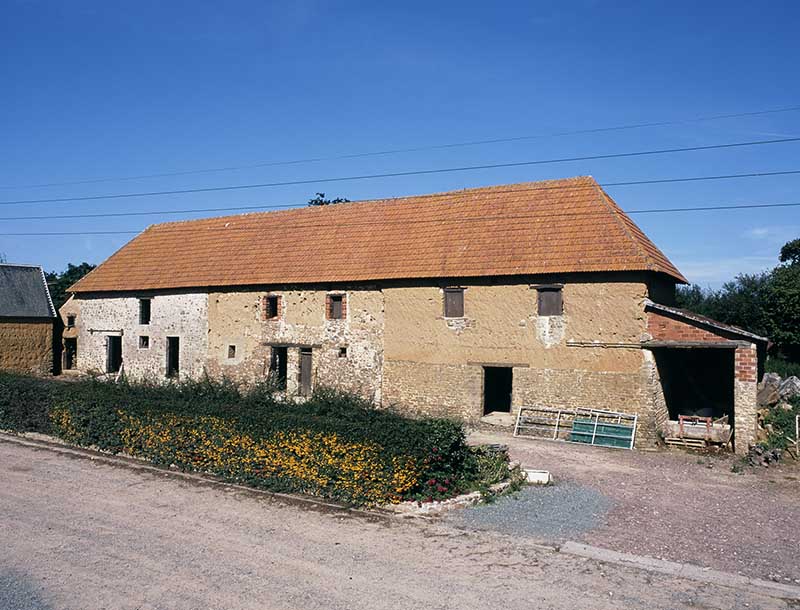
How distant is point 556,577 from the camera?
8.19 metres

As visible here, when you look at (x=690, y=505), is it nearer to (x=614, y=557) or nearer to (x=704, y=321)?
(x=614, y=557)

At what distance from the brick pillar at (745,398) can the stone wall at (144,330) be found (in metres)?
18.2

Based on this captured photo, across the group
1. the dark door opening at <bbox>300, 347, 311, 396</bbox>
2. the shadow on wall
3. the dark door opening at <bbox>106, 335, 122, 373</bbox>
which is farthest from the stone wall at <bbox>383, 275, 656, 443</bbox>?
the dark door opening at <bbox>106, 335, 122, 373</bbox>

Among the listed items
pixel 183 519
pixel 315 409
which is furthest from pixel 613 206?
pixel 183 519

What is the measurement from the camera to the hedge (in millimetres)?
11023

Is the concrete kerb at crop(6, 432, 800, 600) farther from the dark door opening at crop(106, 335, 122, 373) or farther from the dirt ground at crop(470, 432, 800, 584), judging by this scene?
the dark door opening at crop(106, 335, 122, 373)

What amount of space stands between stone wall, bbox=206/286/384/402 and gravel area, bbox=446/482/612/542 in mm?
10428

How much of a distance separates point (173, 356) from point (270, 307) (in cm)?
579

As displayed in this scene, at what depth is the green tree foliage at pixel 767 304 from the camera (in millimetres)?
35250

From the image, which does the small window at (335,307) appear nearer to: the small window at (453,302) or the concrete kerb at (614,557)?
the small window at (453,302)

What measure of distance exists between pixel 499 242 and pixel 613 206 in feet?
12.1

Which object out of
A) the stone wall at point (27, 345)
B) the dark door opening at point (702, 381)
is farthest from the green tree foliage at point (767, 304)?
the stone wall at point (27, 345)

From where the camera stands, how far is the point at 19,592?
769cm

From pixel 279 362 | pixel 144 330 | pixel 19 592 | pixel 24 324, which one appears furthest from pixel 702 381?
pixel 24 324
